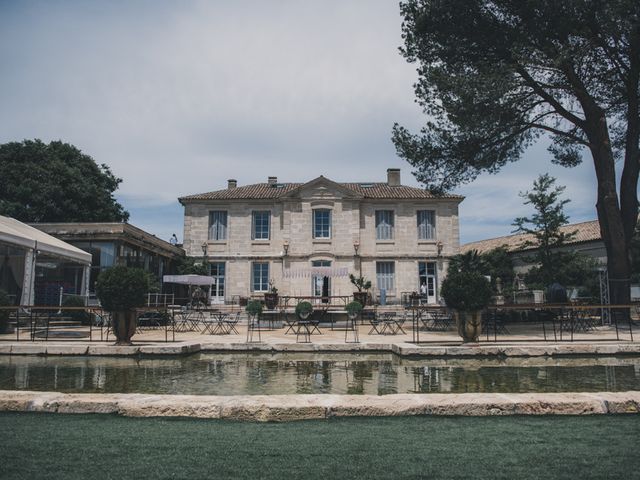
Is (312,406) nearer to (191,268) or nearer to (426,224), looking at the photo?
(191,268)

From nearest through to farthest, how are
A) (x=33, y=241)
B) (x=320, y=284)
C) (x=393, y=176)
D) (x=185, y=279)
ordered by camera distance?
(x=33, y=241), (x=185, y=279), (x=320, y=284), (x=393, y=176)

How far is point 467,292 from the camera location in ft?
30.0

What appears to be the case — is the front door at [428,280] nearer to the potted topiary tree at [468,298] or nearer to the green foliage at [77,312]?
the potted topiary tree at [468,298]

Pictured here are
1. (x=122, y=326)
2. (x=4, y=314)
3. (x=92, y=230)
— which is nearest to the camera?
(x=122, y=326)

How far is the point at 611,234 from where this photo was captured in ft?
48.4

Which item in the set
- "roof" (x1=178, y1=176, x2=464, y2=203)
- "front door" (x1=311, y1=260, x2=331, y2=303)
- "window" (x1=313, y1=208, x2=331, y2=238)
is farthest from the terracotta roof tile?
"front door" (x1=311, y1=260, x2=331, y2=303)

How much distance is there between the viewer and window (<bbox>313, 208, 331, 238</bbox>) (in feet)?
79.5

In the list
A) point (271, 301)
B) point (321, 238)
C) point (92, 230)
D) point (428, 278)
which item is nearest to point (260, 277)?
point (321, 238)

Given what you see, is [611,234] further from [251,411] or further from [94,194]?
[94,194]

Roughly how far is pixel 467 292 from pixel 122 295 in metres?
6.83

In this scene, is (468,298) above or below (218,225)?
below

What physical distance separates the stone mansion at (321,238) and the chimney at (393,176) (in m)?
2.76

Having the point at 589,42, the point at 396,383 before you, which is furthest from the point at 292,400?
the point at 589,42

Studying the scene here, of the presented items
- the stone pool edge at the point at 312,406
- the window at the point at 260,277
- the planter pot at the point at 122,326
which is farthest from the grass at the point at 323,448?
the window at the point at 260,277
